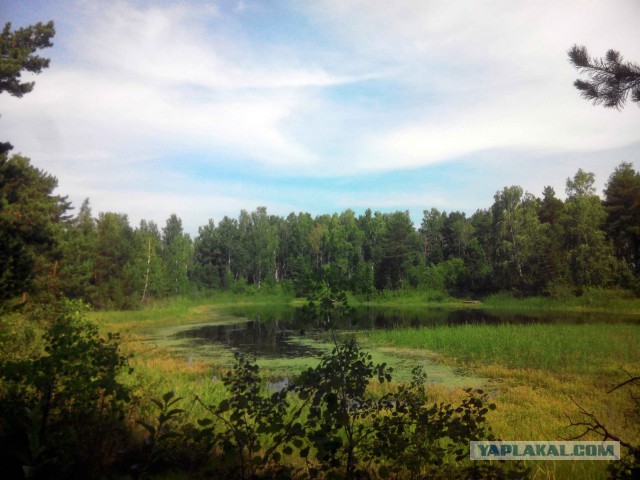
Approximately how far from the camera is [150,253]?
4972cm

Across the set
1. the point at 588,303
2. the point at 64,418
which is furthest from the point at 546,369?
the point at 588,303

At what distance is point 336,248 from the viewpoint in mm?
76188

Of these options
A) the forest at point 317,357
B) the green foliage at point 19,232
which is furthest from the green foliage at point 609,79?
the green foliage at point 19,232

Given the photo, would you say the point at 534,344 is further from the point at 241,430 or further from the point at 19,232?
the point at 19,232

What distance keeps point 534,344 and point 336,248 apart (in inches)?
2329

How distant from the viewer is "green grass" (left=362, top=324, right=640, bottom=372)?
14422 mm

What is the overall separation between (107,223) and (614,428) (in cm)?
4806

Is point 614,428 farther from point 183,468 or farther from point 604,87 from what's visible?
point 183,468

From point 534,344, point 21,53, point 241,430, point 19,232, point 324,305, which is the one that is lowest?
point 534,344

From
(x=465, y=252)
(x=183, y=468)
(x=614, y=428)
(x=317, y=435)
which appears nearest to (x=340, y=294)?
(x=317, y=435)

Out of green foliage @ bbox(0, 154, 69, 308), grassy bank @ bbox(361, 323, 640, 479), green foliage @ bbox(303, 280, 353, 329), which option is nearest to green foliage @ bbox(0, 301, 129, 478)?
green foliage @ bbox(303, 280, 353, 329)

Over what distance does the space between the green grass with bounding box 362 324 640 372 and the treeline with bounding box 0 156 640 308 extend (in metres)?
4.69

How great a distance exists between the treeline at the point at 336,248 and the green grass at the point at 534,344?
469cm

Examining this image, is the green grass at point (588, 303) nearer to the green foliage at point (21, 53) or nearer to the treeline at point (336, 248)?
the treeline at point (336, 248)
